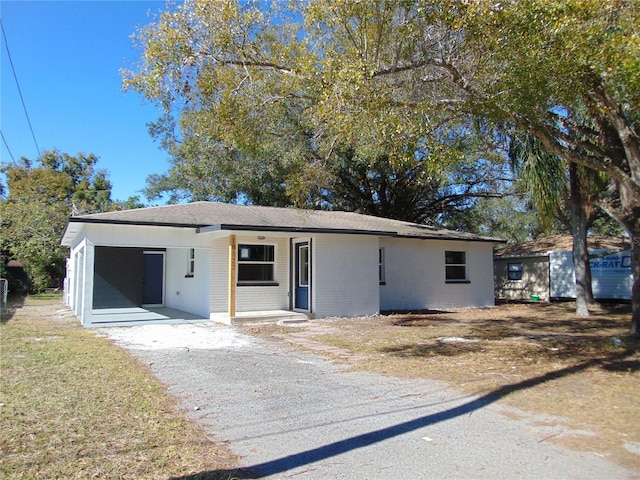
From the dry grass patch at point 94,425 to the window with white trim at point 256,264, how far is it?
7.18 m

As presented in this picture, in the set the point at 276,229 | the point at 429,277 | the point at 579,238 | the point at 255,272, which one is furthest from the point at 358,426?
the point at 429,277

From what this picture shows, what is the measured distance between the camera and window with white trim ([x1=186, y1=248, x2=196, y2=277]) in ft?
54.6

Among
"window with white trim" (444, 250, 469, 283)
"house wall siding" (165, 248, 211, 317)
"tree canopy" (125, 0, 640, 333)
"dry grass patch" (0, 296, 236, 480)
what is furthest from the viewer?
"window with white trim" (444, 250, 469, 283)

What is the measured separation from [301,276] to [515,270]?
13.7 meters

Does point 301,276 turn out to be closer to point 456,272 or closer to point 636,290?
point 456,272

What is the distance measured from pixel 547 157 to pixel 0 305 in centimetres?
1835

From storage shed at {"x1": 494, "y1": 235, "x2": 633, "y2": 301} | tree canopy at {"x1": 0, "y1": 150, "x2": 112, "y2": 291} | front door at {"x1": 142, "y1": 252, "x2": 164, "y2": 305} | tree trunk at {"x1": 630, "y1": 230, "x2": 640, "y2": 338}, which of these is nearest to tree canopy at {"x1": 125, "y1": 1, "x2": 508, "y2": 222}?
tree trunk at {"x1": 630, "y1": 230, "x2": 640, "y2": 338}

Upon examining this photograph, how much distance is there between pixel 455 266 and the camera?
64.0 feet

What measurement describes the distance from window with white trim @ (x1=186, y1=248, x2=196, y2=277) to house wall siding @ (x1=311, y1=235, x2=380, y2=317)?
4.26 meters

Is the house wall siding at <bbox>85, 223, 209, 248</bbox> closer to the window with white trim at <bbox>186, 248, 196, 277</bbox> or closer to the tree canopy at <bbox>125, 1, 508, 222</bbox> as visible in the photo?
the window with white trim at <bbox>186, 248, 196, 277</bbox>

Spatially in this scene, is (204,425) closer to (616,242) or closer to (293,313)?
(293,313)

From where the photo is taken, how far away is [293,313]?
1487 centimetres

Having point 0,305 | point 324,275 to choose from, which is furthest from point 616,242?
point 0,305

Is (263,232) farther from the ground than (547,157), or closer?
closer
